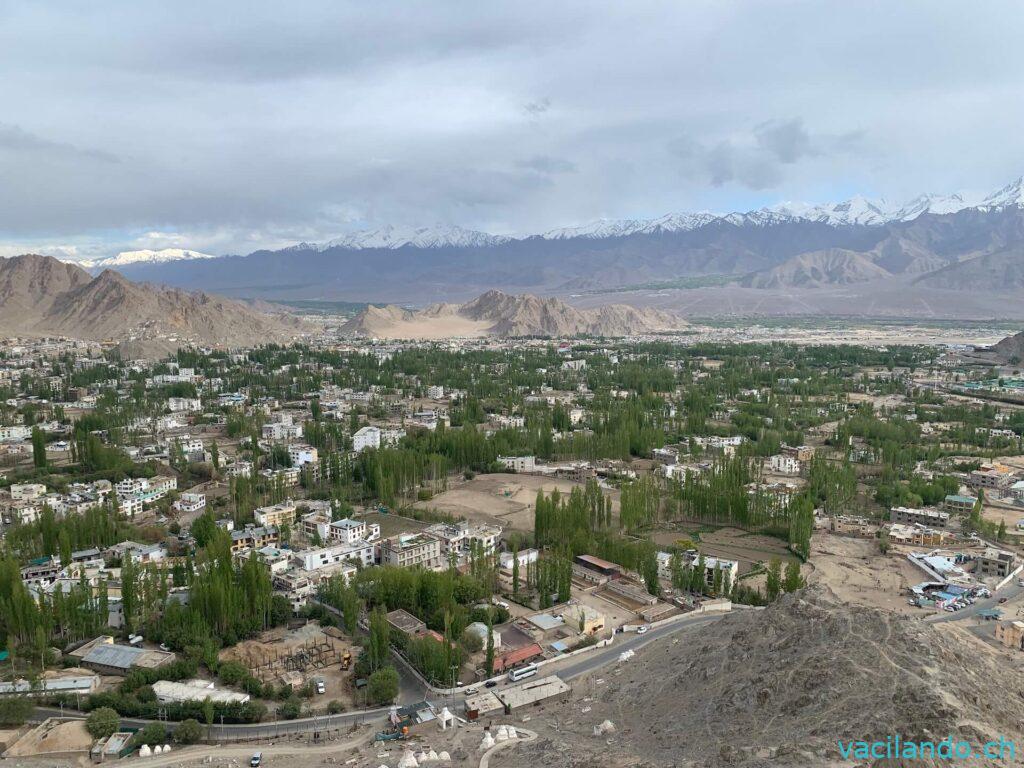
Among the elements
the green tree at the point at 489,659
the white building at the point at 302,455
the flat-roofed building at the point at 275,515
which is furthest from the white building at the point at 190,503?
the green tree at the point at 489,659

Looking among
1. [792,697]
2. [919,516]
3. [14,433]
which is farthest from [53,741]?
[14,433]

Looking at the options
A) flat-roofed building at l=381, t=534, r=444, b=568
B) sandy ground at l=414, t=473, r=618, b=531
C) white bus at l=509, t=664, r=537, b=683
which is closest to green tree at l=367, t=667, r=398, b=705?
white bus at l=509, t=664, r=537, b=683

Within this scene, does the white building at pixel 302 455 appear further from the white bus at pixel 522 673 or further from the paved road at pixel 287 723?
the white bus at pixel 522 673

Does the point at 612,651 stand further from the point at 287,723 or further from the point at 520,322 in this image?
the point at 520,322

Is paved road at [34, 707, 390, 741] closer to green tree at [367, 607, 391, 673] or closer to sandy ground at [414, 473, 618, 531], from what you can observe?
green tree at [367, 607, 391, 673]

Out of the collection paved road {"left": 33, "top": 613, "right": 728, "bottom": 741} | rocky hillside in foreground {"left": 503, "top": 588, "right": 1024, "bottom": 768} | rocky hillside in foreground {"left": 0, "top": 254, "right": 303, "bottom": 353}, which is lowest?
paved road {"left": 33, "top": 613, "right": 728, "bottom": 741}

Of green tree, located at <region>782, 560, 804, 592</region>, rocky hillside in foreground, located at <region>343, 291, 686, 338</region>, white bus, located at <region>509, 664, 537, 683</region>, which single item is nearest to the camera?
white bus, located at <region>509, 664, 537, 683</region>

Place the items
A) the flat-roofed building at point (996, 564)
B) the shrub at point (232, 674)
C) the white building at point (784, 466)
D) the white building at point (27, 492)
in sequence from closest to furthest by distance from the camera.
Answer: the shrub at point (232, 674), the flat-roofed building at point (996, 564), the white building at point (27, 492), the white building at point (784, 466)
